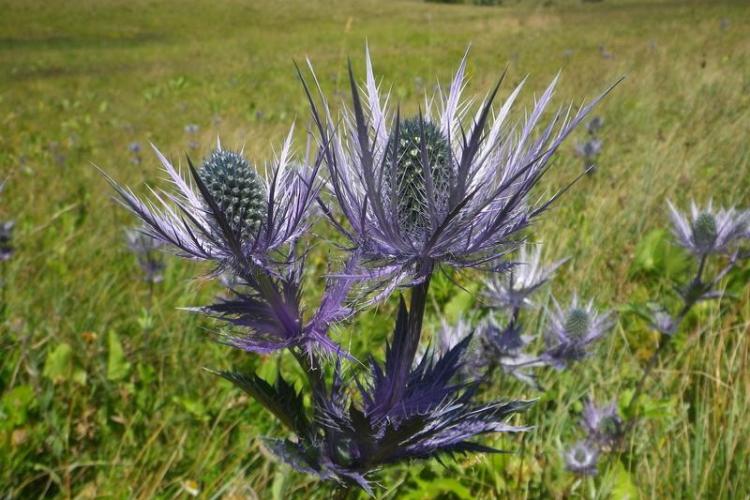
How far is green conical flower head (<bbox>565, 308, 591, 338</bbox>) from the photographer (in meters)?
1.24

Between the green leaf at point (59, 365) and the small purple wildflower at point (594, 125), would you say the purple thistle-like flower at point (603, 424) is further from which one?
the small purple wildflower at point (594, 125)

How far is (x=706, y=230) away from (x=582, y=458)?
0.62 meters

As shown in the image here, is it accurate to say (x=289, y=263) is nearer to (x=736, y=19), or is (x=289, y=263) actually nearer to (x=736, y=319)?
(x=736, y=319)

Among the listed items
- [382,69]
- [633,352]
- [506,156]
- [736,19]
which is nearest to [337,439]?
[506,156]

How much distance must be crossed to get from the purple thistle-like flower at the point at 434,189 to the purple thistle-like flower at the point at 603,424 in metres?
0.91

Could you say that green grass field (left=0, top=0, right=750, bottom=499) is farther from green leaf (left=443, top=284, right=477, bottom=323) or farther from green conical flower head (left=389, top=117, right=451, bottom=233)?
green conical flower head (left=389, top=117, right=451, bottom=233)

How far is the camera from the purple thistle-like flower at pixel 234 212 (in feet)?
1.69

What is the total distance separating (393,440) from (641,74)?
211 inches

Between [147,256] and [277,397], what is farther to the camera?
[147,256]

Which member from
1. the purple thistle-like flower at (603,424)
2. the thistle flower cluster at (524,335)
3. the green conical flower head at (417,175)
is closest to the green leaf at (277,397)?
the green conical flower head at (417,175)

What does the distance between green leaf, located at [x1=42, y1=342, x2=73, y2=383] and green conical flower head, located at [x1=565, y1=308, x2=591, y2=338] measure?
1305 millimetres

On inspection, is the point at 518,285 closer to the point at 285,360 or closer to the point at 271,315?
the point at 285,360

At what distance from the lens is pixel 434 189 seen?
54 centimetres

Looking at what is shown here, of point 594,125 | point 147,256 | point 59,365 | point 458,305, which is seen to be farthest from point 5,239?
point 594,125
